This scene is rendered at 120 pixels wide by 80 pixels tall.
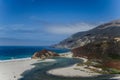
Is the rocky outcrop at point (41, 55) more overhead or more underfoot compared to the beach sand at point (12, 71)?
more overhead

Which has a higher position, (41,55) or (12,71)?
(41,55)

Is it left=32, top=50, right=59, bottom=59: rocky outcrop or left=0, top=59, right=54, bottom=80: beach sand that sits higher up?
left=32, top=50, right=59, bottom=59: rocky outcrop

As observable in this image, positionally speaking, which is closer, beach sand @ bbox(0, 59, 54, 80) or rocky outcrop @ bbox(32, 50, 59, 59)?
beach sand @ bbox(0, 59, 54, 80)

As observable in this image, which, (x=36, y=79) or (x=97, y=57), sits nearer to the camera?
(x=36, y=79)

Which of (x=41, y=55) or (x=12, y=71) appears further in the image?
(x=41, y=55)

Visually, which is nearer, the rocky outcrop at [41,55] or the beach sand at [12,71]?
the beach sand at [12,71]

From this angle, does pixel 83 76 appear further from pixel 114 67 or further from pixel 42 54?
pixel 42 54

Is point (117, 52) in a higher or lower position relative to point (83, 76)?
higher

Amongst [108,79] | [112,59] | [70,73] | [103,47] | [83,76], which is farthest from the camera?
[103,47]

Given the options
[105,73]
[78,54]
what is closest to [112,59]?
[105,73]

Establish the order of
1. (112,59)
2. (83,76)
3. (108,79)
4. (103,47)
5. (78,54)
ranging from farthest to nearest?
(78,54) → (103,47) → (112,59) → (83,76) → (108,79)
